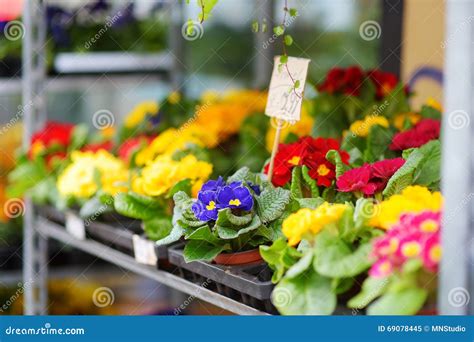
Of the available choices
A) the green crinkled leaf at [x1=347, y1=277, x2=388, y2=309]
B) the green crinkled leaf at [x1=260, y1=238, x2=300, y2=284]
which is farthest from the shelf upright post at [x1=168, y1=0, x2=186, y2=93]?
the green crinkled leaf at [x1=347, y1=277, x2=388, y2=309]

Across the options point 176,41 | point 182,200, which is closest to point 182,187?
point 182,200

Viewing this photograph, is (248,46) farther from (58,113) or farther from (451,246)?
(451,246)

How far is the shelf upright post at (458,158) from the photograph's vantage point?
104 centimetres

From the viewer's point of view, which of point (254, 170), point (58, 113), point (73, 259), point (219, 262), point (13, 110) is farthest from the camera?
point (58, 113)

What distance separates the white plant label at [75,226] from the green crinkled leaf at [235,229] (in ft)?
2.52

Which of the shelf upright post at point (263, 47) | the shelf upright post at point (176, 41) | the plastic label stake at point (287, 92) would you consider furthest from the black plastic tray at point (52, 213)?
the shelf upright post at point (263, 47)

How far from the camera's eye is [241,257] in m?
1.51

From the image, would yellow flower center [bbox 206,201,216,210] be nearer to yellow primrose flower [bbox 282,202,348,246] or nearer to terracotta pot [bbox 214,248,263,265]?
terracotta pot [bbox 214,248,263,265]

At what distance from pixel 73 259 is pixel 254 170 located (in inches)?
54.1

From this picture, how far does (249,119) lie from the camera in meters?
2.41

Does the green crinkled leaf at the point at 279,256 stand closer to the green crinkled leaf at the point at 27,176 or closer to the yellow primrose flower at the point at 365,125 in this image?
the yellow primrose flower at the point at 365,125

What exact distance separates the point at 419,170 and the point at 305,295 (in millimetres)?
414

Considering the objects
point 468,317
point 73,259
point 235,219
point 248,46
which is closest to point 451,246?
point 468,317

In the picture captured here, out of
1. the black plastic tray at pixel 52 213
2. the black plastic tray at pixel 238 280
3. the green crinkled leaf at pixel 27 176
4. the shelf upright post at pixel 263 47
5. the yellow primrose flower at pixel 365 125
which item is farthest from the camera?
the shelf upright post at pixel 263 47
